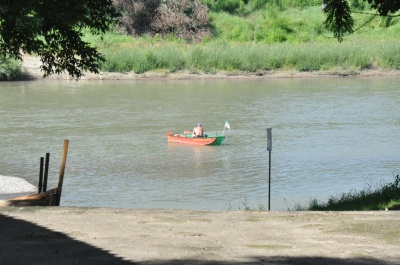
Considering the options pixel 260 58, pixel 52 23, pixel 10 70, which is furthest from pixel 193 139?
pixel 260 58

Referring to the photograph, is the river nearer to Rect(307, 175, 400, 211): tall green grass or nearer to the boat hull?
the boat hull

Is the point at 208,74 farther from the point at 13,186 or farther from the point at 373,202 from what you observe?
the point at 373,202

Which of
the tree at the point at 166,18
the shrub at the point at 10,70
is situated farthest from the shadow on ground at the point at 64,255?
the tree at the point at 166,18

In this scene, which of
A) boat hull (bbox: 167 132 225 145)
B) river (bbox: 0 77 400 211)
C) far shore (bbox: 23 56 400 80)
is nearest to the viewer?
river (bbox: 0 77 400 211)

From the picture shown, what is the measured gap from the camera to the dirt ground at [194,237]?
28.6 feet

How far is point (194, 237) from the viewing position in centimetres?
980

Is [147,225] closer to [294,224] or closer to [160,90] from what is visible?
[294,224]

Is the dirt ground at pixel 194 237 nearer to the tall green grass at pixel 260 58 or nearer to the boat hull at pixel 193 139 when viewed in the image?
the boat hull at pixel 193 139

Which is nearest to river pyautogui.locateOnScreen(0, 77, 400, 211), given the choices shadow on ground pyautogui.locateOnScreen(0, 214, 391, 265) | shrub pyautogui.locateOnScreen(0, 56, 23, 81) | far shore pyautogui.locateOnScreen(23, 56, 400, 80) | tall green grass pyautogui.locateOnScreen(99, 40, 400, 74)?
shrub pyautogui.locateOnScreen(0, 56, 23, 81)

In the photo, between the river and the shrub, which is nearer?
the river

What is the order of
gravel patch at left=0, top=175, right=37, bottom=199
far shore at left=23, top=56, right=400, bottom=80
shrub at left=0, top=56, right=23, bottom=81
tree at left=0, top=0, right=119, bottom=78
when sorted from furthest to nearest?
1. far shore at left=23, top=56, right=400, bottom=80
2. shrub at left=0, top=56, right=23, bottom=81
3. gravel patch at left=0, top=175, right=37, bottom=199
4. tree at left=0, top=0, right=119, bottom=78

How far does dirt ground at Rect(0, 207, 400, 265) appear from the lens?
8711 mm

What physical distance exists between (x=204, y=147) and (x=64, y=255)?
20686 mm

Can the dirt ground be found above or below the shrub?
above
